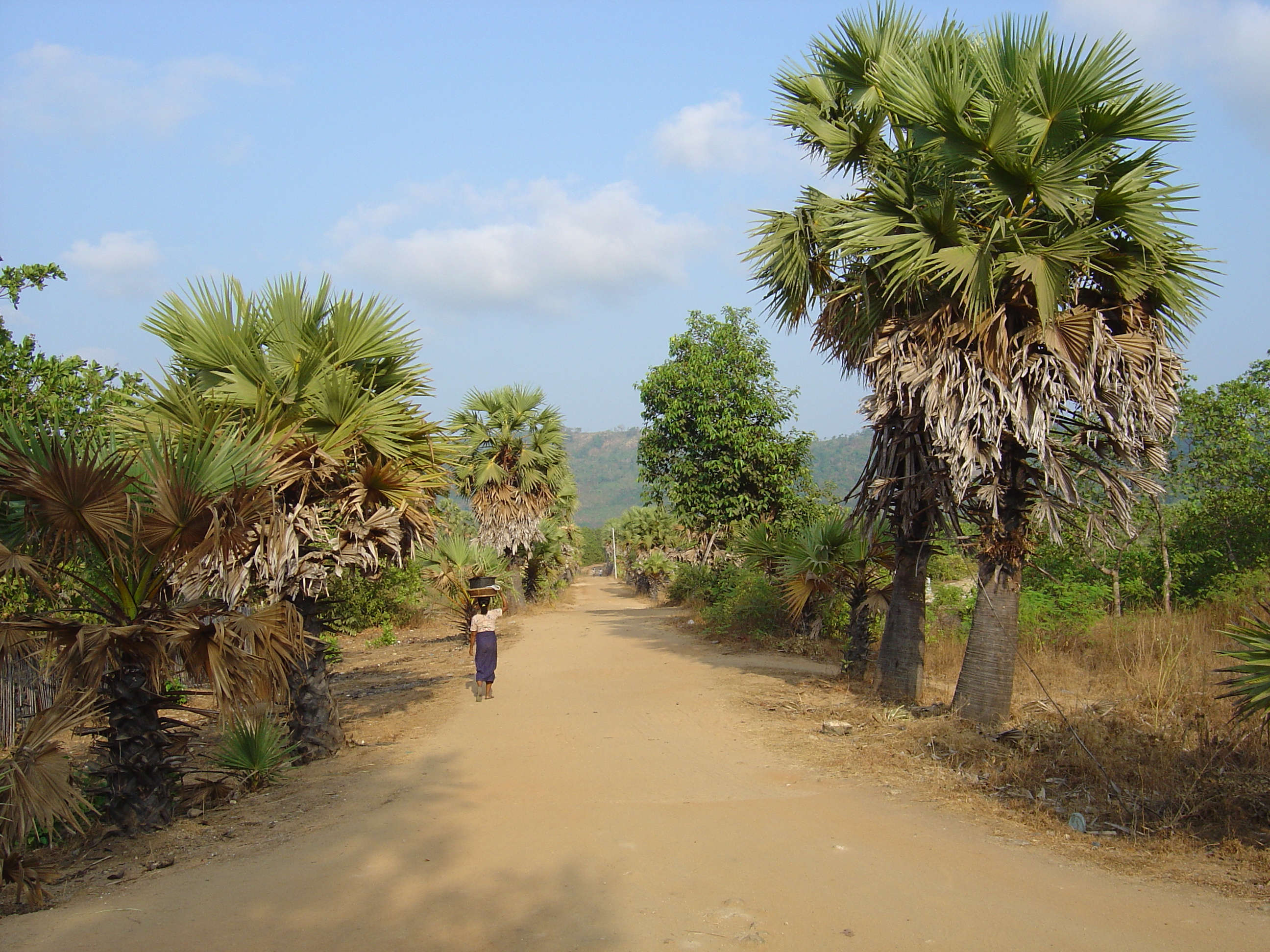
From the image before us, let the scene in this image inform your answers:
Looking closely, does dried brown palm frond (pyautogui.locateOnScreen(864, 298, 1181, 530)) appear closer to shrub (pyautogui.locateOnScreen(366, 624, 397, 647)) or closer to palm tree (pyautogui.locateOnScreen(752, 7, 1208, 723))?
palm tree (pyautogui.locateOnScreen(752, 7, 1208, 723))

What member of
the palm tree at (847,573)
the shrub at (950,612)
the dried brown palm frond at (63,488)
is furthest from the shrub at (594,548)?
the dried brown palm frond at (63,488)

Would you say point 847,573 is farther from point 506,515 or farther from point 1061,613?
point 506,515

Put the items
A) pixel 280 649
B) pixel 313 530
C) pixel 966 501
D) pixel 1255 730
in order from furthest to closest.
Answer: pixel 966 501 → pixel 313 530 → pixel 280 649 → pixel 1255 730

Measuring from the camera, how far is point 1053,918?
15.1ft

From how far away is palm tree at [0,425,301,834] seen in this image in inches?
242

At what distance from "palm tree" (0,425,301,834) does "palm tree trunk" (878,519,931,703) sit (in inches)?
284

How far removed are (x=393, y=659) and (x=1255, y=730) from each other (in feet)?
52.5

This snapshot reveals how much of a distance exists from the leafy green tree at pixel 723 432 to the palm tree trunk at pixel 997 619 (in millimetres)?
10090

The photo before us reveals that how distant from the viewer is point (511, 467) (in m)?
28.5

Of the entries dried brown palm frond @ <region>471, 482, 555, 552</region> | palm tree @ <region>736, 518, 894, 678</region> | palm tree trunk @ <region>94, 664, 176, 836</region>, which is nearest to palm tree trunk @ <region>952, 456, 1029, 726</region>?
palm tree @ <region>736, 518, 894, 678</region>

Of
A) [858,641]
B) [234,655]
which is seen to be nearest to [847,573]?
[858,641]

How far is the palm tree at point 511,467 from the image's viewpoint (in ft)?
91.7

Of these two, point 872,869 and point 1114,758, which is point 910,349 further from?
point 872,869

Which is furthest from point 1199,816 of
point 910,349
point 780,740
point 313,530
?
point 313,530
